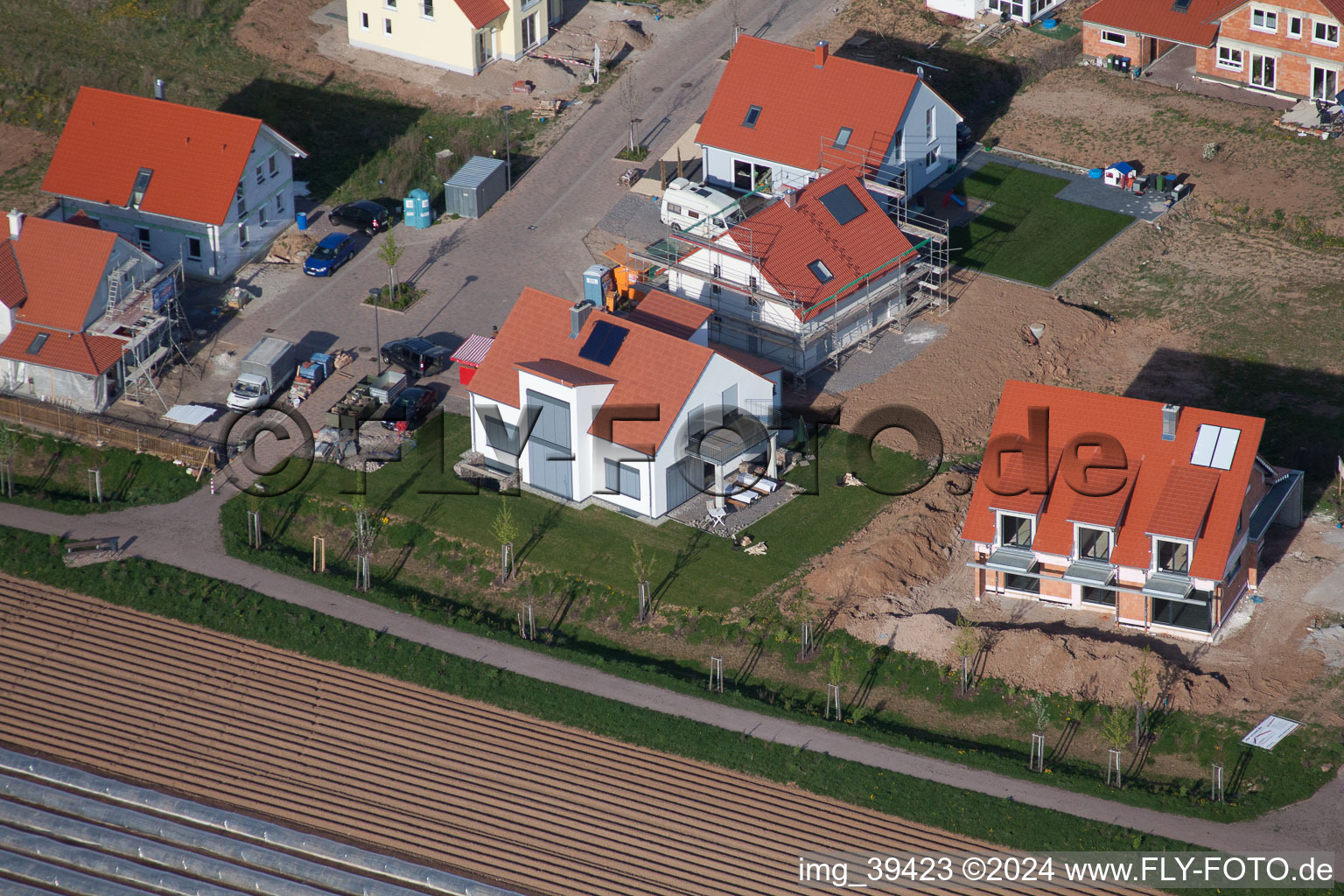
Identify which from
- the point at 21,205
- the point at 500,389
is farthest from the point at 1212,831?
the point at 21,205

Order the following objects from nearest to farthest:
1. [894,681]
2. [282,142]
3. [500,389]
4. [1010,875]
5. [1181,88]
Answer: [1010,875] → [894,681] → [500,389] → [282,142] → [1181,88]

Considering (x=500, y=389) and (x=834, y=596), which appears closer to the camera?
(x=834, y=596)

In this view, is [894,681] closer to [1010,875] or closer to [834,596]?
[834,596]

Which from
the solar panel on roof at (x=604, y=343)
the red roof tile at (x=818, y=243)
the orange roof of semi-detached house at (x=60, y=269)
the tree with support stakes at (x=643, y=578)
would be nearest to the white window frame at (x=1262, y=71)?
the red roof tile at (x=818, y=243)

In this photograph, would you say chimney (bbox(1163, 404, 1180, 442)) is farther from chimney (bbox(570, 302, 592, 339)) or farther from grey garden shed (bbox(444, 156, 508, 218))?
grey garden shed (bbox(444, 156, 508, 218))

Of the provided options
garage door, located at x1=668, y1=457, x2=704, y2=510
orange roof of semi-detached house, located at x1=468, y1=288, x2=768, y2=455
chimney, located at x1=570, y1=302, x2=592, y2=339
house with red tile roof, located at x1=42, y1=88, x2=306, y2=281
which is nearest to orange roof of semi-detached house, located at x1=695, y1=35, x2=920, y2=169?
chimney, located at x1=570, y1=302, x2=592, y2=339

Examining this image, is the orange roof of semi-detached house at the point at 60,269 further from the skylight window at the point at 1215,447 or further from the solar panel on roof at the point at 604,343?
the skylight window at the point at 1215,447

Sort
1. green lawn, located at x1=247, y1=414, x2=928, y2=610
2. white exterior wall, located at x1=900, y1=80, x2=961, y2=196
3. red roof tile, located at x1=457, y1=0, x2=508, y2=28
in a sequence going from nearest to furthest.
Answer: green lawn, located at x1=247, y1=414, x2=928, y2=610 → white exterior wall, located at x1=900, y1=80, x2=961, y2=196 → red roof tile, located at x1=457, y1=0, x2=508, y2=28
